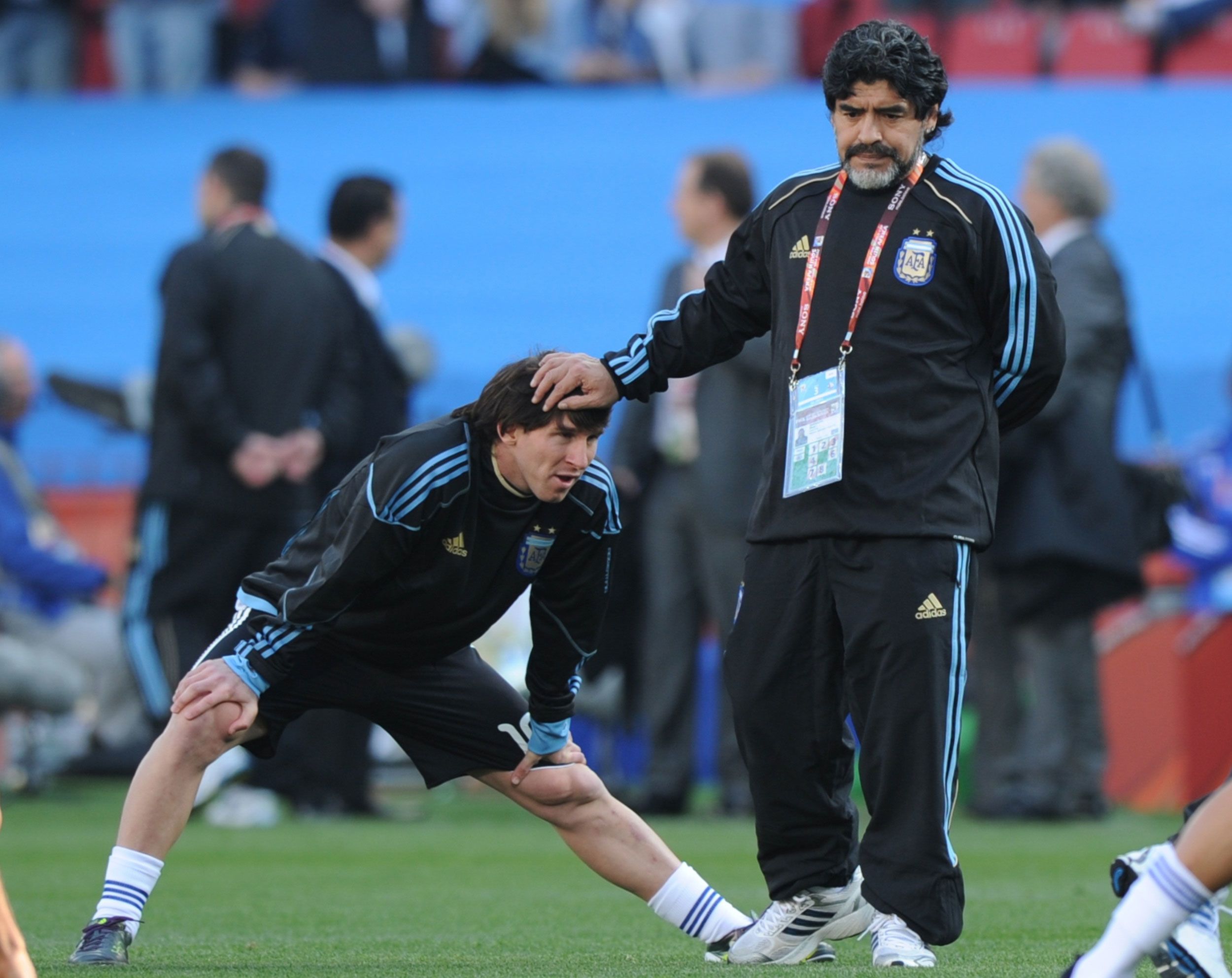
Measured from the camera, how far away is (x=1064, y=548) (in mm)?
8328

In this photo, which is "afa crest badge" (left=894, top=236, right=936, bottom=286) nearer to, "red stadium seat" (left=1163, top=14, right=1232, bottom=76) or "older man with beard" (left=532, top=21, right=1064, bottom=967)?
"older man with beard" (left=532, top=21, right=1064, bottom=967)

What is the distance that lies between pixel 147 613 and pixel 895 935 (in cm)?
451

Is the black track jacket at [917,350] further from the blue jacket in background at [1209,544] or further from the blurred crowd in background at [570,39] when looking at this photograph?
the blurred crowd in background at [570,39]

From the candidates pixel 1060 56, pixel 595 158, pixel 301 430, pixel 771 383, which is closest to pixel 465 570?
pixel 771 383

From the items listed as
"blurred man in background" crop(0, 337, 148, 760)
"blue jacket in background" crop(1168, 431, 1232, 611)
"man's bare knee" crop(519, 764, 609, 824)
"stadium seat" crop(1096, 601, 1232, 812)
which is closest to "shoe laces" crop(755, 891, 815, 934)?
"man's bare knee" crop(519, 764, 609, 824)

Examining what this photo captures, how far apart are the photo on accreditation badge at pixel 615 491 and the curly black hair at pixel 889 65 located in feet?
0.04

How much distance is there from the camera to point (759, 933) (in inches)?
180

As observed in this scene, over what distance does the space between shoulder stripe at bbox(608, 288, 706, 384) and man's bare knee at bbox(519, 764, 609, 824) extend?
2.79 ft

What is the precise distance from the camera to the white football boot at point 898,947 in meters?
4.25

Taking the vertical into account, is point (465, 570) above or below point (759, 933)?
above

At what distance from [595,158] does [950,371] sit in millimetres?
12487

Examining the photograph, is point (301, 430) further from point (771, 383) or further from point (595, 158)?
point (595, 158)

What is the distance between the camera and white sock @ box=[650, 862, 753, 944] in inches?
183

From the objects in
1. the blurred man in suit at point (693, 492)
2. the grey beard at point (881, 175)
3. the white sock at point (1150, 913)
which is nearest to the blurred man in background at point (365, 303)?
the blurred man in suit at point (693, 492)
